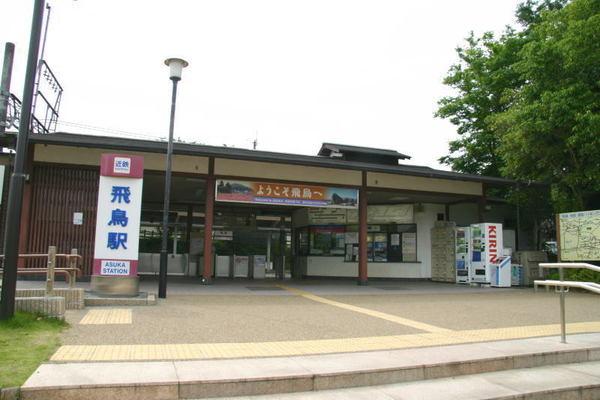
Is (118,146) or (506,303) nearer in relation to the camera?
(506,303)

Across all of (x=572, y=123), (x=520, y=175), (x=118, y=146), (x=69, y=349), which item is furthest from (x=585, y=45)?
(x=69, y=349)

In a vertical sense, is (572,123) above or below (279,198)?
above

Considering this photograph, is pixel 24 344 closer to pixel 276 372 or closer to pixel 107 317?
pixel 107 317

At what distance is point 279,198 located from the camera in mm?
15844

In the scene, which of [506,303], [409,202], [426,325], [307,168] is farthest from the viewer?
[409,202]

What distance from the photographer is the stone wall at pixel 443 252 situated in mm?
18859

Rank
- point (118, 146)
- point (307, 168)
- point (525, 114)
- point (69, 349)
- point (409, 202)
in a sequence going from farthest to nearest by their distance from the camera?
point (409, 202) → point (307, 168) → point (525, 114) → point (118, 146) → point (69, 349)

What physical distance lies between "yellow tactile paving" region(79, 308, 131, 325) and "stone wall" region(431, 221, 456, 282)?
13.1 metres

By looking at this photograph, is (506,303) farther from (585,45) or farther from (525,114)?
(585,45)

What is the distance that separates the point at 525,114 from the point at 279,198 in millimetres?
7788

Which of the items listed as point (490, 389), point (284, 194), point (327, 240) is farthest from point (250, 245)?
point (490, 389)

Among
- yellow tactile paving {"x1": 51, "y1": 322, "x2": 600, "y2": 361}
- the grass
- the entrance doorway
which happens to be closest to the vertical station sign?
the grass

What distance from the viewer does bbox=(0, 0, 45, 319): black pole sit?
21.3ft

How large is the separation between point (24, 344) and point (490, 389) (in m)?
5.08
